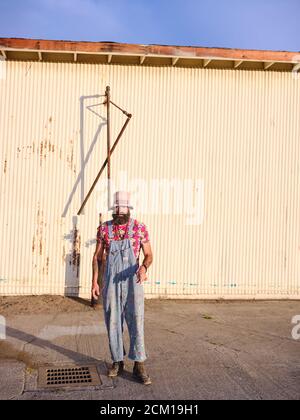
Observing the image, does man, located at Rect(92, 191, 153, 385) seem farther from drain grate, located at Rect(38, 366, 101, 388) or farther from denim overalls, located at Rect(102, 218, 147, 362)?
drain grate, located at Rect(38, 366, 101, 388)

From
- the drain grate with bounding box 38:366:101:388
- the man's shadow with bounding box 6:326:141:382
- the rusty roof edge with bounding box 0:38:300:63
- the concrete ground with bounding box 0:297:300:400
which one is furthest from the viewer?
the rusty roof edge with bounding box 0:38:300:63

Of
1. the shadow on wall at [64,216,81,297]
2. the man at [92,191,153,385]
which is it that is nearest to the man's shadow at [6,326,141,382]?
the man at [92,191,153,385]

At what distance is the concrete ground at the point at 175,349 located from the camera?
15.6 feet

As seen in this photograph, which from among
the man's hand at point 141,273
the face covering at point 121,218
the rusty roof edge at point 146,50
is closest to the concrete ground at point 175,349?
the man's hand at point 141,273

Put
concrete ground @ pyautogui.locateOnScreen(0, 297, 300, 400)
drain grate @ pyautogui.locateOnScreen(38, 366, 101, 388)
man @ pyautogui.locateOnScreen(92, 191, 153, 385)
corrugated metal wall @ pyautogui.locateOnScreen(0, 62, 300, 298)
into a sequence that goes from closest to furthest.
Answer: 1. concrete ground @ pyautogui.locateOnScreen(0, 297, 300, 400)
2. drain grate @ pyautogui.locateOnScreen(38, 366, 101, 388)
3. man @ pyautogui.locateOnScreen(92, 191, 153, 385)
4. corrugated metal wall @ pyautogui.locateOnScreen(0, 62, 300, 298)

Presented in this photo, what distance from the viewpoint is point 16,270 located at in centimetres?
898

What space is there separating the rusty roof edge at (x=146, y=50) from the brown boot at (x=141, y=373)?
590cm

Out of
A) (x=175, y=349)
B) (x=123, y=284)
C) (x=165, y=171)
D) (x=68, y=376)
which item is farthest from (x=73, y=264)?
(x=123, y=284)

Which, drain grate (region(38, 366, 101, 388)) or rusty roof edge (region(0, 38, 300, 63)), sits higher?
rusty roof edge (region(0, 38, 300, 63))

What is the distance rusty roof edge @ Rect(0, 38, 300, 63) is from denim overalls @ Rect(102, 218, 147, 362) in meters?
4.88

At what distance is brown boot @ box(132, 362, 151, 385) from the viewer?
4.93m

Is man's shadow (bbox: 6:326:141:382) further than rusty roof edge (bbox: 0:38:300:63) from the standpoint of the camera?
No
